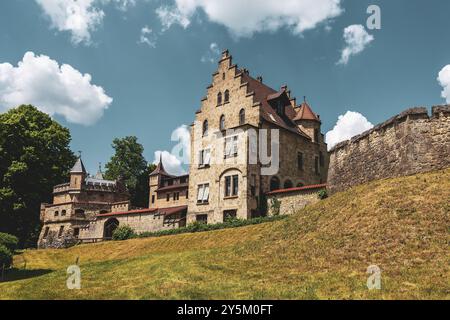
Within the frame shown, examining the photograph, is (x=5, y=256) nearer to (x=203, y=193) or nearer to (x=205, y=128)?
(x=203, y=193)

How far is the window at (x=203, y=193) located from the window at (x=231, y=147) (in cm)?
393

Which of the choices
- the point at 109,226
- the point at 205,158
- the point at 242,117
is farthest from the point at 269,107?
the point at 109,226

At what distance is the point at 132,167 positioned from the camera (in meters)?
72.2

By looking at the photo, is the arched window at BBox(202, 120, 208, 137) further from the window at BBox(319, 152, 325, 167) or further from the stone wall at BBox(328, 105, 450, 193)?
the stone wall at BBox(328, 105, 450, 193)

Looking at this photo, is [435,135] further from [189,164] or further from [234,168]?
[189,164]

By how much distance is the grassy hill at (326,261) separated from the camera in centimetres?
1370

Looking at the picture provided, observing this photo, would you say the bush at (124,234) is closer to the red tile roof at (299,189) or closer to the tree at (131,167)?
the red tile roof at (299,189)

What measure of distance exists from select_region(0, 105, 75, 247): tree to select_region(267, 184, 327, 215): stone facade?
2935 centimetres

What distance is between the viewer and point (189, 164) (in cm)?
4519

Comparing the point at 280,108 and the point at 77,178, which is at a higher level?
the point at 280,108

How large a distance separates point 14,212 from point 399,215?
45.0m

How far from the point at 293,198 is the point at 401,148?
13.5 metres

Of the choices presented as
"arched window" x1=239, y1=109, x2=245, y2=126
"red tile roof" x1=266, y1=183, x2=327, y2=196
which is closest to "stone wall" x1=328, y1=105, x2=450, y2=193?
"red tile roof" x1=266, y1=183, x2=327, y2=196

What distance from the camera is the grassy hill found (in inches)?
539
